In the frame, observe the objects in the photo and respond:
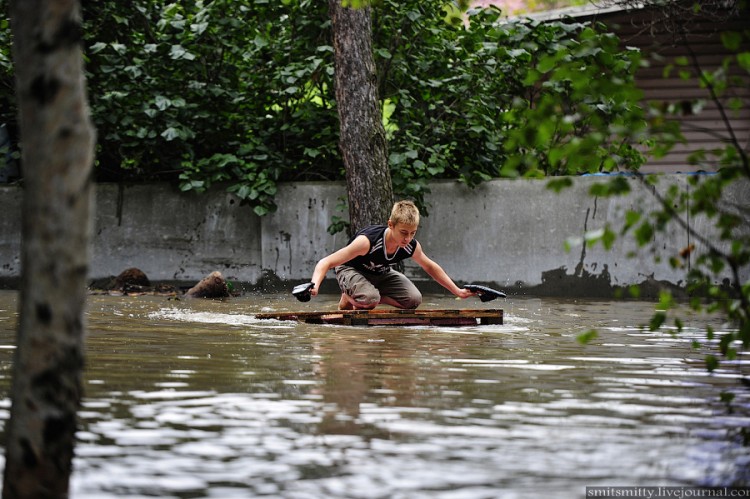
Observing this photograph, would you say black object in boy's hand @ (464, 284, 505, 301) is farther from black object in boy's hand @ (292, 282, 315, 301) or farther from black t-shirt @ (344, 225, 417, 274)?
black object in boy's hand @ (292, 282, 315, 301)

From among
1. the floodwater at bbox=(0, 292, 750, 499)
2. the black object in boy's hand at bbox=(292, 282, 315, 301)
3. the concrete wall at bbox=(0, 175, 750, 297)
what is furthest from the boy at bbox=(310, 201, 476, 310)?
the concrete wall at bbox=(0, 175, 750, 297)

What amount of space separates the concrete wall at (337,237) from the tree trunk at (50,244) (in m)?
12.1

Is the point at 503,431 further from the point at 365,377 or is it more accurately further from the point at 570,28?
the point at 570,28

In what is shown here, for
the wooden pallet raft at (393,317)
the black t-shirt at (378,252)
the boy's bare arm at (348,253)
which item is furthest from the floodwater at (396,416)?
the black t-shirt at (378,252)

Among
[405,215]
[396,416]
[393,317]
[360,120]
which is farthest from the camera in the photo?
[360,120]

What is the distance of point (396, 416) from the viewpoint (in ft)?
17.2

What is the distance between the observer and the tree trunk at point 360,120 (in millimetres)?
14289

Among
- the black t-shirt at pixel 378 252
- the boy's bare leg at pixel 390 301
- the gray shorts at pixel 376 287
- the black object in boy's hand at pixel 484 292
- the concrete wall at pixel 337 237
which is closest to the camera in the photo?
the black object in boy's hand at pixel 484 292

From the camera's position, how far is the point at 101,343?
829 centimetres

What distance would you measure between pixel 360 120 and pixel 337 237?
2.14 metres

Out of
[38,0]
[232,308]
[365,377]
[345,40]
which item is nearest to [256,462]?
Answer: [38,0]

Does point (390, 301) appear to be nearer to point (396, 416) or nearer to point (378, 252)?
point (378, 252)

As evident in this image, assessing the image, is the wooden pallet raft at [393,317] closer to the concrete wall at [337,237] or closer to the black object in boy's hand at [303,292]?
the black object in boy's hand at [303,292]

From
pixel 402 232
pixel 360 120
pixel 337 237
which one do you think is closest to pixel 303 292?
pixel 402 232
